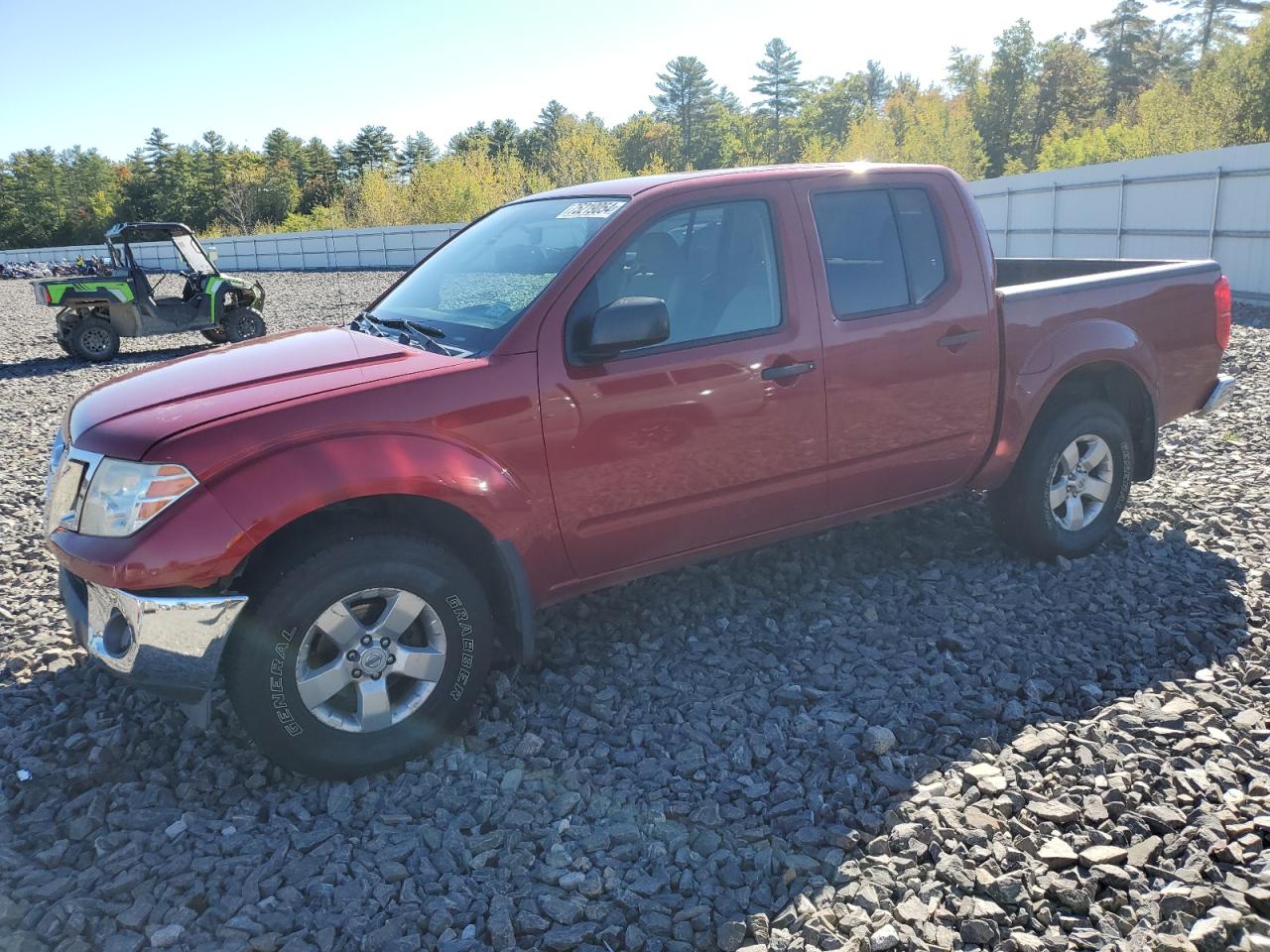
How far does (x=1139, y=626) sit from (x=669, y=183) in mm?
2811

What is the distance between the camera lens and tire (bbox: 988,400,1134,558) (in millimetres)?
4758

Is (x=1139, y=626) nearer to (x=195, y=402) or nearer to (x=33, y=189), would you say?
(x=195, y=402)

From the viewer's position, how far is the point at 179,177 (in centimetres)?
8169

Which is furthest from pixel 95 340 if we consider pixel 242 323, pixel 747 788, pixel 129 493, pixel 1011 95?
pixel 1011 95

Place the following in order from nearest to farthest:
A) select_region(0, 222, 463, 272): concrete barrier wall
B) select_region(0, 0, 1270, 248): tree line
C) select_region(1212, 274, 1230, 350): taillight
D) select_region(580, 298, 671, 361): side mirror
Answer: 1. select_region(580, 298, 671, 361): side mirror
2. select_region(1212, 274, 1230, 350): taillight
3. select_region(0, 222, 463, 272): concrete barrier wall
4. select_region(0, 0, 1270, 248): tree line

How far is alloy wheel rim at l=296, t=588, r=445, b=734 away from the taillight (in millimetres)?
4412

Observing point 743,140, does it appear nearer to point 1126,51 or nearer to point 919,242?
point 1126,51

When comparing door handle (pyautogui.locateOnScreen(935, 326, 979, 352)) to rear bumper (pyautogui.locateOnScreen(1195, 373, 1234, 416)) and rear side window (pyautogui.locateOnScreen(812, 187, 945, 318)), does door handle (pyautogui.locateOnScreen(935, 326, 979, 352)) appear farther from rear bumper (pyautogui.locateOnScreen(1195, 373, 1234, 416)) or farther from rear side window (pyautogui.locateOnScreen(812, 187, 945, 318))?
rear bumper (pyautogui.locateOnScreen(1195, 373, 1234, 416))

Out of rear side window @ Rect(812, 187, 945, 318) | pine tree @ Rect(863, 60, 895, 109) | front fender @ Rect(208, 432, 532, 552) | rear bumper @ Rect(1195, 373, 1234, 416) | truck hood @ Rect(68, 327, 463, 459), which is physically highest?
pine tree @ Rect(863, 60, 895, 109)

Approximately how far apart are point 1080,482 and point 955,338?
1.22 m

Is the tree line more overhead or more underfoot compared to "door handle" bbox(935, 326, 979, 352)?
more overhead

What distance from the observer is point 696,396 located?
372cm

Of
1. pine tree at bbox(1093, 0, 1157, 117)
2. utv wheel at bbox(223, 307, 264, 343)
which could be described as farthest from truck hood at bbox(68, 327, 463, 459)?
pine tree at bbox(1093, 0, 1157, 117)

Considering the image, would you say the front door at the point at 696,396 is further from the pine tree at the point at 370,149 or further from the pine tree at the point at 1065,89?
the pine tree at the point at 370,149
